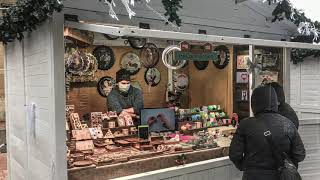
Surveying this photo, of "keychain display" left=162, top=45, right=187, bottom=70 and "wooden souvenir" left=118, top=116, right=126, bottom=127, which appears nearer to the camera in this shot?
"wooden souvenir" left=118, top=116, right=126, bottom=127

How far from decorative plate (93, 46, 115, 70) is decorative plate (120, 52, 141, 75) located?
221mm

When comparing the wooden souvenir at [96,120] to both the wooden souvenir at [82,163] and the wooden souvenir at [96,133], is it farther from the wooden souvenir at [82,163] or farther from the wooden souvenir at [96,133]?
the wooden souvenir at [82,163]

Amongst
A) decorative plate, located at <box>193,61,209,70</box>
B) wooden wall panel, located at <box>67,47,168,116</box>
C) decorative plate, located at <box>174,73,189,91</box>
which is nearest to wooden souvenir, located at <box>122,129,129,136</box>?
wooden wall panel, located at <box>67,47,168,116</box>

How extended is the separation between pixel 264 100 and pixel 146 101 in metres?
3.66

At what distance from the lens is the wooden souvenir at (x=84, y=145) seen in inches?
165

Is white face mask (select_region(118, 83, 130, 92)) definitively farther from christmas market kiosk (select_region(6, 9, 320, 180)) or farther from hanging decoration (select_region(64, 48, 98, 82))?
hanging decoration (select_region(64, 48, 98, 82))

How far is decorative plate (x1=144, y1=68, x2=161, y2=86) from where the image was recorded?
7081mm

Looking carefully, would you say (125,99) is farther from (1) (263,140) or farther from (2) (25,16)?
(1) (263,140)

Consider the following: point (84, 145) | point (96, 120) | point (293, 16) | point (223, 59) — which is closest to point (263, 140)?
point (84, 145)

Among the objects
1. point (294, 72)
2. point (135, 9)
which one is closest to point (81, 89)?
point (135, 9)

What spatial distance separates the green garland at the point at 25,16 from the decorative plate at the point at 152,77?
10.9 feet

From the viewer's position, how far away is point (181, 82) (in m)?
7.14

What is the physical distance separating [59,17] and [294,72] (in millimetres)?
5808

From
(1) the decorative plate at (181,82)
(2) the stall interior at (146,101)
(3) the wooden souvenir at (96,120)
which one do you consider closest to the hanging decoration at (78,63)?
(2) the stall interior at (146,101)
